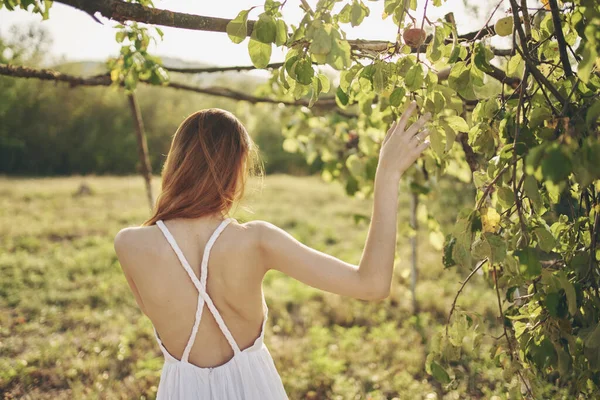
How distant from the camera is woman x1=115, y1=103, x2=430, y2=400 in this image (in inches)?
54.3

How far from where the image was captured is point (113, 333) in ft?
14.6

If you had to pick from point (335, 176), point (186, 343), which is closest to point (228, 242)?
point (186, 343)

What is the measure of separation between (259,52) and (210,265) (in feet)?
1.95

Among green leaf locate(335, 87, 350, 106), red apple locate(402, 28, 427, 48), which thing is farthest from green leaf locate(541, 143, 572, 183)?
green leaf locate(335, 87, 350, 106)

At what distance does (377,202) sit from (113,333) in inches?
153

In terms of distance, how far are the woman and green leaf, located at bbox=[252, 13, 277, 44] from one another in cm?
41

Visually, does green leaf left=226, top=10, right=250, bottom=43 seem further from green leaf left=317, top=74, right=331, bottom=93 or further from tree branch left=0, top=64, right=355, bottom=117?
tree branch left=0, top=64, right=355, bottom=117

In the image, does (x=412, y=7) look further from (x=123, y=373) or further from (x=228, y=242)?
(x=123, y=373)

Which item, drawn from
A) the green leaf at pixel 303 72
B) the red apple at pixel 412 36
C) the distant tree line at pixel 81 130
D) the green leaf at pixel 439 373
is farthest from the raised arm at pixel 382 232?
the distant tree line at pixel 81 130

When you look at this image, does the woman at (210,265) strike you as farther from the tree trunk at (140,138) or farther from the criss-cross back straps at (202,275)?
the tree trunk at (140,138)

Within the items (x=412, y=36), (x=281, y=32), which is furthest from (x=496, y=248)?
(x=281, y=32)

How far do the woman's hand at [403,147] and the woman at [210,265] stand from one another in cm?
3

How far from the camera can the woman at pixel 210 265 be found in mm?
1379

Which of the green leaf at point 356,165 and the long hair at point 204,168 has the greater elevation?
the long hair at point 204,168
